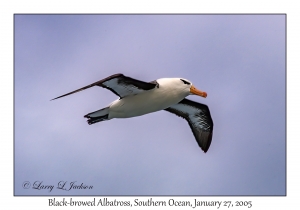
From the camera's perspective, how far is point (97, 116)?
1666cm

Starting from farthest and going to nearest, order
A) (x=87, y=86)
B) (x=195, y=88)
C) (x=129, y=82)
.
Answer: (x=195, y=88), (x=129, y=82), (x=87, y=86)

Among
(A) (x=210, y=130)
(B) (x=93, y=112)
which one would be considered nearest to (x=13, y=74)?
(B) (x=93, y=112)

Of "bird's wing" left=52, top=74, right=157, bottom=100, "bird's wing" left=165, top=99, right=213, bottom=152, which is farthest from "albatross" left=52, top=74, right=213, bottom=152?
"bird's wing" left=165, top=99, right=213, bottom=152

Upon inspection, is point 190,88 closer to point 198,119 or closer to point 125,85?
point 125,85

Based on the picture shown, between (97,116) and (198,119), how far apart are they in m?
3.94

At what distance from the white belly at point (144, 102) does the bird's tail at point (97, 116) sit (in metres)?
0.25

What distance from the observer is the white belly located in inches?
628

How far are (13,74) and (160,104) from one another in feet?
15.2

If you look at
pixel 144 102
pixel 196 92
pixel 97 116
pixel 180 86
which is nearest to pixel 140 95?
pixel 144 102

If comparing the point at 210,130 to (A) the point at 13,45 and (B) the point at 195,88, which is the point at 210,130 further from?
(A) the point at 13,45

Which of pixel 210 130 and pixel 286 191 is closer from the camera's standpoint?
pixel 286 191

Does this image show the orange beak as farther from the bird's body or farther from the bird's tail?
the bird's tail

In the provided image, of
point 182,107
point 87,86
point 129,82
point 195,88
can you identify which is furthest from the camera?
point 182,107
